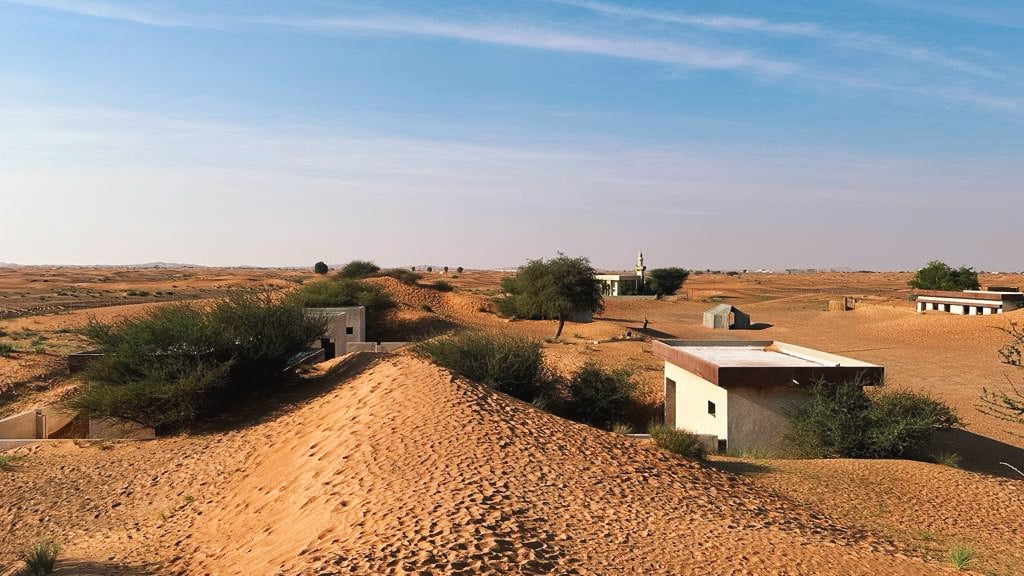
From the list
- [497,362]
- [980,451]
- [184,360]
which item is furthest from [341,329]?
[980,451]

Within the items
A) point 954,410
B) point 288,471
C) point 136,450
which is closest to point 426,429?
point 288,471

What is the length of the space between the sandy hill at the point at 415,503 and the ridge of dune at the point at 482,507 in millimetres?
32

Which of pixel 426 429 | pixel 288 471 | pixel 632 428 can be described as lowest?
pixel 632 428

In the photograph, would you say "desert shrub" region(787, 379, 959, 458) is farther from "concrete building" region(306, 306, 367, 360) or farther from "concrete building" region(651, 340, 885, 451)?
"concrete building" region(306, 306, 367, 360)

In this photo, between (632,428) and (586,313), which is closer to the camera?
(632,428)

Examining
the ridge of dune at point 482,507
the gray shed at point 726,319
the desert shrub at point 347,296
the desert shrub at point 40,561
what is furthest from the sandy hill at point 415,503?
the gray shed at point 726,319

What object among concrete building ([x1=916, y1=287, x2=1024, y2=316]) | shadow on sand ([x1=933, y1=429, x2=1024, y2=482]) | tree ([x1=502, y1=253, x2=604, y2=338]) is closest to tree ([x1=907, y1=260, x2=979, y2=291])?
Answer: concrete building ([x1=916, y1=287, x2=1024, y2=316])

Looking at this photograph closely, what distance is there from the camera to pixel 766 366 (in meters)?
16.3

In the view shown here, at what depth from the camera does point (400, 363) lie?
15.8 meters

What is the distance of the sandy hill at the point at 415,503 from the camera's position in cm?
702

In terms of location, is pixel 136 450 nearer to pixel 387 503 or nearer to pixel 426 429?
pixel 426 429

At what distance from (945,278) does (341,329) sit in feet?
200

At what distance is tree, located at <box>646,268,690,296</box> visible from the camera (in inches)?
3290

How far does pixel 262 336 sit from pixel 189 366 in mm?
2101
